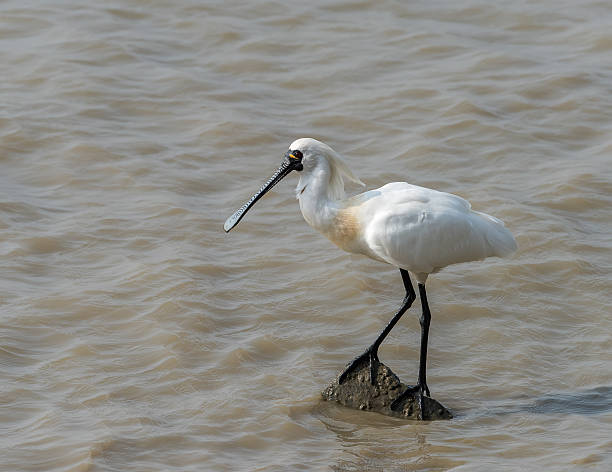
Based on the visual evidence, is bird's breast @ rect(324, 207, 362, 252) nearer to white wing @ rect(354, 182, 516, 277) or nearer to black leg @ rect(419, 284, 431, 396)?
white wing @ rect(354, 182, 516, 277)

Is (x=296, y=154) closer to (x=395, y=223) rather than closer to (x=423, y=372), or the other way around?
(x=395, y=223)

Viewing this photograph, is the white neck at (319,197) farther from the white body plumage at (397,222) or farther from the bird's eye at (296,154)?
the bird's eye at (296,154)

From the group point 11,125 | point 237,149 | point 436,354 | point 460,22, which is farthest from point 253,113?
point 436,354

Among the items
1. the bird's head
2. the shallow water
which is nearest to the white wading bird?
the bird's head

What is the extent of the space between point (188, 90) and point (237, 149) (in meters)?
1.27

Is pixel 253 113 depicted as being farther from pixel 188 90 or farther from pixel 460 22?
pixel 460 22

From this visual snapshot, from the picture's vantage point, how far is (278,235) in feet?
32.4

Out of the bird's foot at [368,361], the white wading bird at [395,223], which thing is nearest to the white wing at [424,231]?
the white wading bird at [395,223]

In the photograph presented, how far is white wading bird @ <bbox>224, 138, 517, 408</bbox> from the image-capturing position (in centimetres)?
739

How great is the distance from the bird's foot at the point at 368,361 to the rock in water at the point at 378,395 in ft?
0.06

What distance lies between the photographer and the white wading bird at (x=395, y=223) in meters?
7.39

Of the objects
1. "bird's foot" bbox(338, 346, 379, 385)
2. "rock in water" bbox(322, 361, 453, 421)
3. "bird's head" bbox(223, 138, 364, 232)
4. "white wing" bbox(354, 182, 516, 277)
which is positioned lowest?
"rock in water" bbox(322, 361, 453, 421)

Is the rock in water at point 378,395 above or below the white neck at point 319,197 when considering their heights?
below

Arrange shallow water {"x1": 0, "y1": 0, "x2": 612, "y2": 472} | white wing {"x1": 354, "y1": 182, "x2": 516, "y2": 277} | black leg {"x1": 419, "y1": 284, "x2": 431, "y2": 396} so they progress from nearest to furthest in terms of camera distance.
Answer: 1. shallow water {"x1": 0, "y1": 0, "x2": 612, "y2": 472}
2. white wing {"x1": 354, "y1": 182, "x2": 516, "y2": 277}
3. black leg {"x1": 419, "y1": 284, "x2": 431, "y2": 396}
